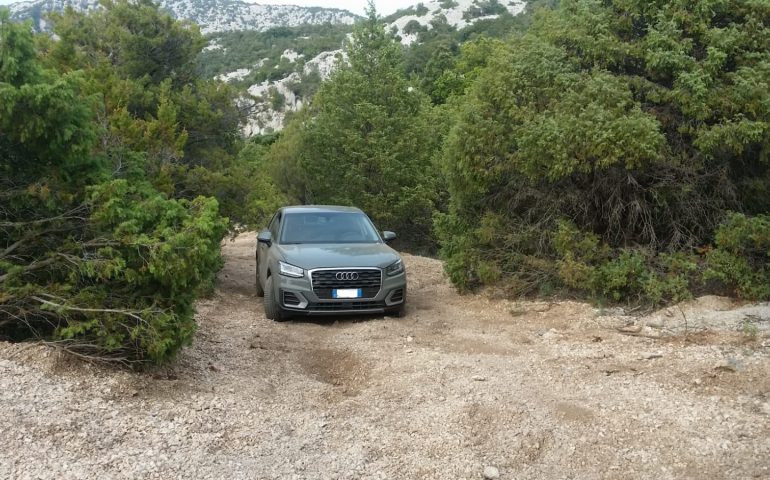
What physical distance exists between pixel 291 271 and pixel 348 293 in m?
0.87

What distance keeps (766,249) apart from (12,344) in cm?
901

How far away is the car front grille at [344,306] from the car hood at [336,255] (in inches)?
21.1

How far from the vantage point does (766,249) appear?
8.84 m

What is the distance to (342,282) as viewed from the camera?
9203 mm

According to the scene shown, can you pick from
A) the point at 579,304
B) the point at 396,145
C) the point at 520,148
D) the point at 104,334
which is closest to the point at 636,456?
the point at 104,334

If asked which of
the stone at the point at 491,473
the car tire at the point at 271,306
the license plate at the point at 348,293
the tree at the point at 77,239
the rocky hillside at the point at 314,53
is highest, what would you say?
the rocky hillside at the point at 314,53

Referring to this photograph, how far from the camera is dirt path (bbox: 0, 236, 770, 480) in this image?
458 centimetres

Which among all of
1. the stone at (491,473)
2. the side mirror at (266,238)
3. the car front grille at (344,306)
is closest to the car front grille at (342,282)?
the car front grille at (344,306)

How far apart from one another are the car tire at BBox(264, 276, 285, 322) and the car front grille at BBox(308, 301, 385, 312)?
56cm

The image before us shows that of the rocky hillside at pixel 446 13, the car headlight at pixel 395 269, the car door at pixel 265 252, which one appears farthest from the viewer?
the rocky hillside at pixel 446 13

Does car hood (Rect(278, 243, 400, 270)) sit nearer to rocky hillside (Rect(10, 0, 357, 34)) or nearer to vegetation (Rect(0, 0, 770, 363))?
vegetation (Rect(0, 0, 770, 363))

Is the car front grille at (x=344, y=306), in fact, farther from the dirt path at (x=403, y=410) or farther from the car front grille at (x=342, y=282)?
the dirt path at (x=403, y=410)

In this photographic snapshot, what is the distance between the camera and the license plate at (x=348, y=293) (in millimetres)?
9180

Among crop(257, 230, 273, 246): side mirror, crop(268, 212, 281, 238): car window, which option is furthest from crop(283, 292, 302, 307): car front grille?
crop(268, 212, 281, 238): car window
